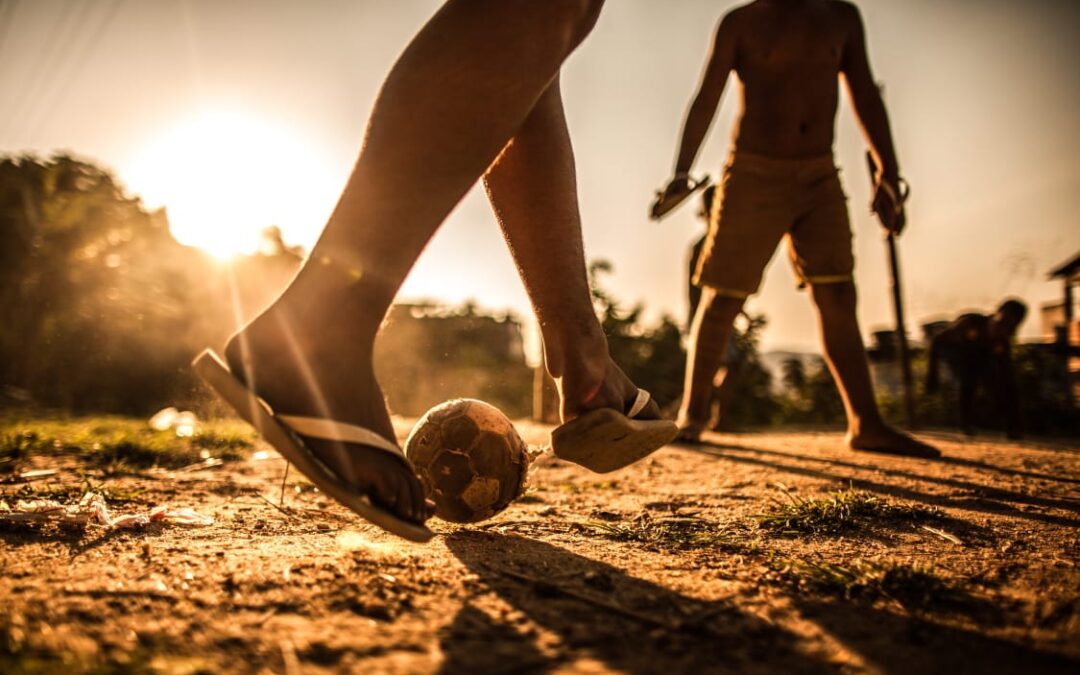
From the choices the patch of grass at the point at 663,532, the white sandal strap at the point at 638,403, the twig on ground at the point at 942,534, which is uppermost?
the white sandal strap at the point at 638,403

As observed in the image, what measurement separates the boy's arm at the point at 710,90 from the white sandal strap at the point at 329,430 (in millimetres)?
2921

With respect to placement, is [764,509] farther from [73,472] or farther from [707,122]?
[73,472]

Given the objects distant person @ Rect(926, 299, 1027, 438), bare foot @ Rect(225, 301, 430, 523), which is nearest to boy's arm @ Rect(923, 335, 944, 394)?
→ distant person @ Rect(926, 299, 1027, 438)

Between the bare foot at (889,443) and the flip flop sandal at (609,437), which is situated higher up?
the flip flop sandal at (609,437)

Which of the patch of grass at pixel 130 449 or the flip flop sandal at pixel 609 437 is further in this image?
the patch of grass at pixel 130 449

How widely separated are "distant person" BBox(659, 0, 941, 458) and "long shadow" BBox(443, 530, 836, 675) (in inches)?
109

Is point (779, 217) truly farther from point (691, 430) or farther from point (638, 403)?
point (638, 403)

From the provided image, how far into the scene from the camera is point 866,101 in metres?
3.71

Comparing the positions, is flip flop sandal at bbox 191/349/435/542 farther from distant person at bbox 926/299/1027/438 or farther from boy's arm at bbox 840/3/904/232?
distant person at bbox 926/299/1027/438

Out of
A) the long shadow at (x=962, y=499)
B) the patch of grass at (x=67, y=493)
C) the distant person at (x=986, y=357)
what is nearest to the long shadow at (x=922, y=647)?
the long shadow at (x=962, y=499)

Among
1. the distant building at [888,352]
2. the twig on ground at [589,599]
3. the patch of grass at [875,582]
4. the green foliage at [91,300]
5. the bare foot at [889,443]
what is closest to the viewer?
the twig on ground at [589,599]

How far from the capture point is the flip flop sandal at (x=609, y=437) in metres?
1.62

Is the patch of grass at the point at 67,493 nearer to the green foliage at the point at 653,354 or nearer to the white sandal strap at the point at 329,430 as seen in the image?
the white sandal strap at the point at 329,430

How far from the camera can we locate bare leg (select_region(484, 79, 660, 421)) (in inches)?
68.8
